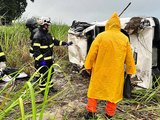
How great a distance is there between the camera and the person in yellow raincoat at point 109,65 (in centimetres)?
504

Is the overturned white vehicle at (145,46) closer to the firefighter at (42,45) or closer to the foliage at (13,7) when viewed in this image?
the firefighter at (42,45)

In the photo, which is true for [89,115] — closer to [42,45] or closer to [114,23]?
[114,23]

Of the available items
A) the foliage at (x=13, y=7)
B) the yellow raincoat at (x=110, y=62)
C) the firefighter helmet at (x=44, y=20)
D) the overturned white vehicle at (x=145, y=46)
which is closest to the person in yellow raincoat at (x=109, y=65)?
the yellow raincoat at (x=110, y=62)

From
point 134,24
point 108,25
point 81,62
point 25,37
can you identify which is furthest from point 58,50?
point 108,25

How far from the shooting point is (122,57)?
5.07 meters

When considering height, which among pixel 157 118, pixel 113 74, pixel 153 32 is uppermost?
pixel 153 32

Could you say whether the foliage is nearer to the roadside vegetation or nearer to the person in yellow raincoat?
the roadside vegetation

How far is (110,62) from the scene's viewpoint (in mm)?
5055

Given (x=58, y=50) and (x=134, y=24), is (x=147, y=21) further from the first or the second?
(x=58, y=50)

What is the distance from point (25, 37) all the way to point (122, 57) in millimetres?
6008

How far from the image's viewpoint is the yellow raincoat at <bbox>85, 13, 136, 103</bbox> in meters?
5.04

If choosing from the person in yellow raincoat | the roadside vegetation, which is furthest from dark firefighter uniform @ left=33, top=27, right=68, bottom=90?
the person in yellow raincoat

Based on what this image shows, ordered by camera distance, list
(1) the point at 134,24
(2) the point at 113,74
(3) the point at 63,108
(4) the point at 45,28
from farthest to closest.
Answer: (4) the point at 45,28
(1) the point at 134,24
(3) the point at 63,108
(2) the point at 113,74

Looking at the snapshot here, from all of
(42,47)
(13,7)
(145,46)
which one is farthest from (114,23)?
(13,7)
